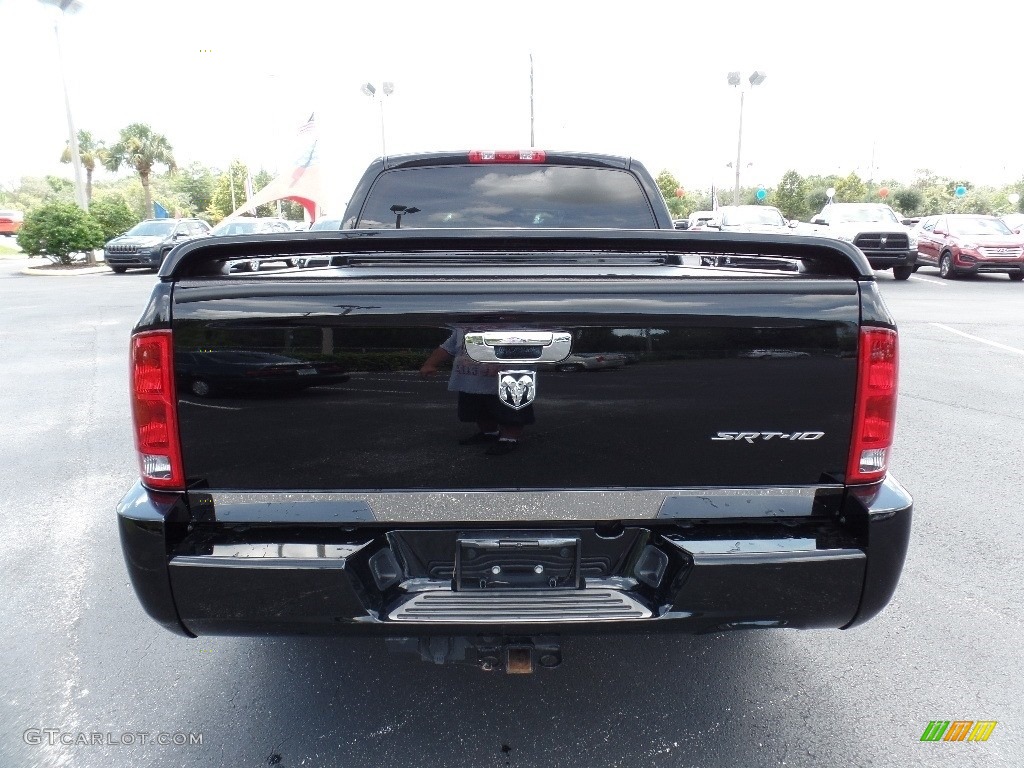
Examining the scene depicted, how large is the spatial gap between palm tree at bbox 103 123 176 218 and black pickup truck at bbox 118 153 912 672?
64.8 metres

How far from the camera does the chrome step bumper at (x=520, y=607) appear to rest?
2.10 m

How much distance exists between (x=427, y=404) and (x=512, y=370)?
0.25 meters

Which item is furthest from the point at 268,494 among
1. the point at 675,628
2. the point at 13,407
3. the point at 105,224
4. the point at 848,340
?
the point at 105,224

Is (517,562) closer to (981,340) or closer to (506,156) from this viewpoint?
Answer: (506,156)

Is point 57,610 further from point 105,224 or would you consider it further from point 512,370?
point 105,224

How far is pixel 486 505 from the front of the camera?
2180 mm

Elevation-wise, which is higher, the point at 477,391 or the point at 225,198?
the point at 225,198

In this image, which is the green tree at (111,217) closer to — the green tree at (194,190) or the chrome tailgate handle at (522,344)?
the chrome tailgate handle at (522,344)

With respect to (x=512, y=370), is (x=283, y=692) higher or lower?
lower

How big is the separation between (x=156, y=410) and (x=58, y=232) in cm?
2833

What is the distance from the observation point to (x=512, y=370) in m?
2.06

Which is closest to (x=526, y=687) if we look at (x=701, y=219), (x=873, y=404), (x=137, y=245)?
(x=873, y=404)

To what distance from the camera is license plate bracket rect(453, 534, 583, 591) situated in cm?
215

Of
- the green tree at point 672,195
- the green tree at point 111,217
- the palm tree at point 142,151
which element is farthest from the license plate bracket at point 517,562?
the palm tree at point 142,151
